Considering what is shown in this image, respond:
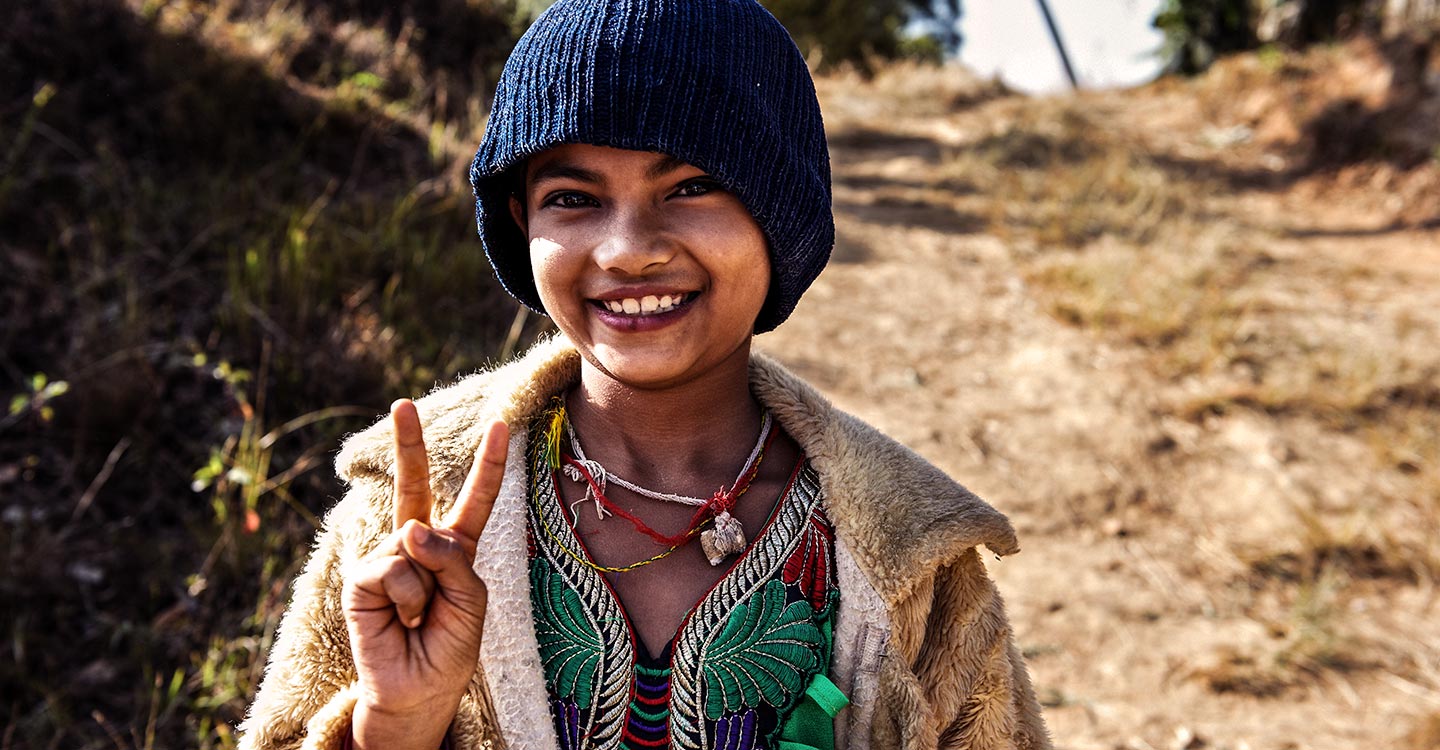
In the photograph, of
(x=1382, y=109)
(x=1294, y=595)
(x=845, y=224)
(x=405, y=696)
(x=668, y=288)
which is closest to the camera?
(x=405, y=696)

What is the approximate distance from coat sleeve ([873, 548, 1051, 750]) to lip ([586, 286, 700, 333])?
555 millimetres

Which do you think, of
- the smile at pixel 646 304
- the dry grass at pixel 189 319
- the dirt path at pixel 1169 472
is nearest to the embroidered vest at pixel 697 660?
the smile at pixel 646 304

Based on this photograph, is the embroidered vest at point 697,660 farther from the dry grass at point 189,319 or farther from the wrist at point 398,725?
the dry grass at point 189,319

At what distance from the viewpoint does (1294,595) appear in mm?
3801

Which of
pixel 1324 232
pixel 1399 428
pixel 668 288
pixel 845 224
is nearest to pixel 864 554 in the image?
pixel 668 288

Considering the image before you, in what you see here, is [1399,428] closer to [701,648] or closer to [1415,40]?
[701,648]

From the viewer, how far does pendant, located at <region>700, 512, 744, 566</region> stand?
5.21 feet

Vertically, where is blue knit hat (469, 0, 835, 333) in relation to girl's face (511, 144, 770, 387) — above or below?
above

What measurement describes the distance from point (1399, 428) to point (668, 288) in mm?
4644

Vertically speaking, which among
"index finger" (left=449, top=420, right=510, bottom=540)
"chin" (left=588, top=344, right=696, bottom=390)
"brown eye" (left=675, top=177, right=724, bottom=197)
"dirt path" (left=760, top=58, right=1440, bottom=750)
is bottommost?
"dirt path" (left=760, top=58, right=1440, bottom=750)

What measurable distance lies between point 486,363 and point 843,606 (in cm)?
104

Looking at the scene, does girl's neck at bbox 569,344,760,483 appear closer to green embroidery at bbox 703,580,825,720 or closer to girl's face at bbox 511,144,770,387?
girl's face at bbox 511,144,770,387

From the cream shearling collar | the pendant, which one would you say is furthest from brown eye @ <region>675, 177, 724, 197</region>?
the pendant

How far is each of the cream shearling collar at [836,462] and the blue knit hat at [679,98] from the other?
0.28 m
